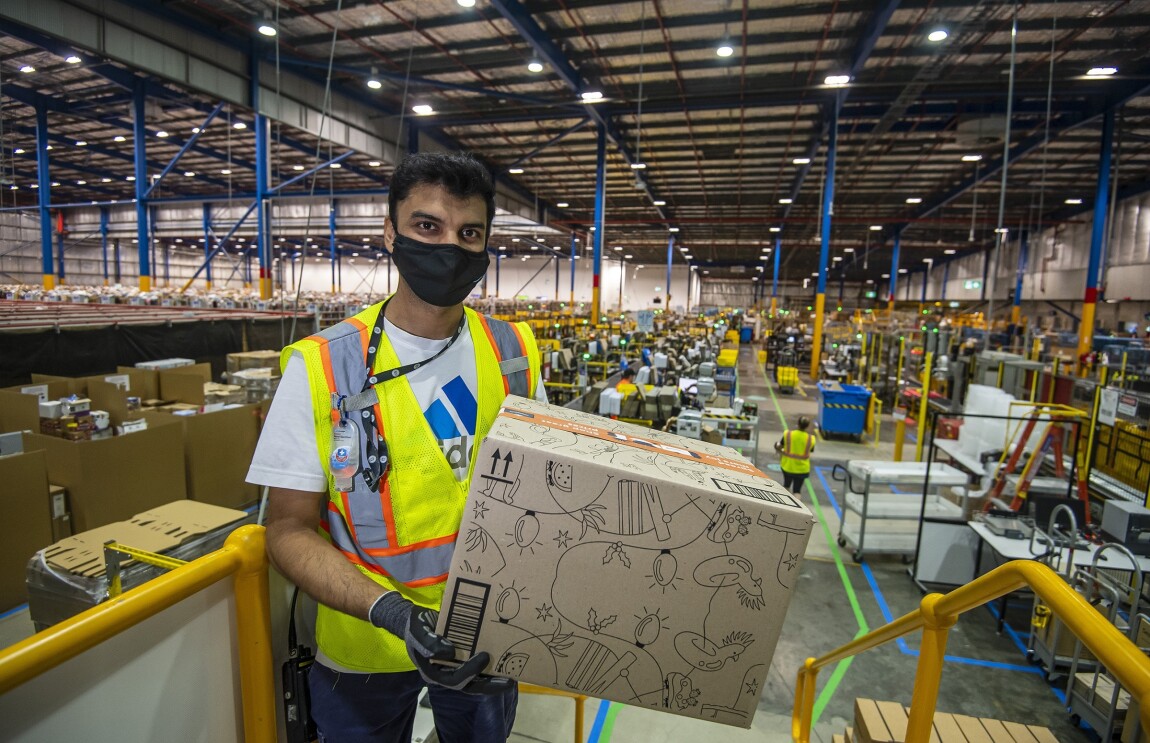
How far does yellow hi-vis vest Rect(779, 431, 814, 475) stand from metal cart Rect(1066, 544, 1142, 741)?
2999 mm

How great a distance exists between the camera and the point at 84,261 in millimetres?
37562

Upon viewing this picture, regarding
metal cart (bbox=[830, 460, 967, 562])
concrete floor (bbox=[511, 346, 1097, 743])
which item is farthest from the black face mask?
metal cart (bbox=[830, 460, 967, 562])

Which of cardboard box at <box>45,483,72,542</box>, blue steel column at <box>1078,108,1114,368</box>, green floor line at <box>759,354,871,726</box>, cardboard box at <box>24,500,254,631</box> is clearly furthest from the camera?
blue steel column at <box>1078,108,1114,368</box>

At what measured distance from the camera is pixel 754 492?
119 centimetres

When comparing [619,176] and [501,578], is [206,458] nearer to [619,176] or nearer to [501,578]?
[501,578]

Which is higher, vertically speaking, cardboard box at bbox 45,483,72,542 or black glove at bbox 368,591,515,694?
black glove at bbox 368,591,515,694

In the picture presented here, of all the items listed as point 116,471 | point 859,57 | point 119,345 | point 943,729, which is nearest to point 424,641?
point 943,729

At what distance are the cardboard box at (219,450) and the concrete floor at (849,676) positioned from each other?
5.24 ft

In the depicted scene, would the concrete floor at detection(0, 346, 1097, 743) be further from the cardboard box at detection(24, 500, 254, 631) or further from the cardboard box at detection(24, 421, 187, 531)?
the cardboard box at detection(24, 500, 254, 631)

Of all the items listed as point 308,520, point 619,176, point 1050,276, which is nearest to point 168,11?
point 308,520

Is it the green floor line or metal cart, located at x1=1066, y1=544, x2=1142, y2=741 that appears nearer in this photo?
metal cart, located at x1=1066, y1=544, x2=1142, y2=741

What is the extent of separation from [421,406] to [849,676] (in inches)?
179

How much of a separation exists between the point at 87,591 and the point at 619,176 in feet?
73.9

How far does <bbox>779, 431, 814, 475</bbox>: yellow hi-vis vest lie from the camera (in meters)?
7.05
